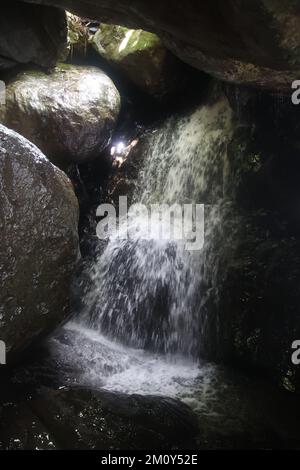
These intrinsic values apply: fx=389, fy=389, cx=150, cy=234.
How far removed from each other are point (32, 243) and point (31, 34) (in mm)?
4324

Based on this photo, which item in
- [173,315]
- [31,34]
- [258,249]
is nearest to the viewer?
[258,249]

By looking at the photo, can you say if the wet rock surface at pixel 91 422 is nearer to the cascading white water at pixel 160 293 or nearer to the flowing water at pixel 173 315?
the flowing water at pixel 173 315

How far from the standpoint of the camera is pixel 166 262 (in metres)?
5.79

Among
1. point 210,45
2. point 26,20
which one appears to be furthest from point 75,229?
point 26,20

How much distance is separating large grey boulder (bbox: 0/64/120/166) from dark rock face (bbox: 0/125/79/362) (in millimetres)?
2599

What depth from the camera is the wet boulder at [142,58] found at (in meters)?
7.09

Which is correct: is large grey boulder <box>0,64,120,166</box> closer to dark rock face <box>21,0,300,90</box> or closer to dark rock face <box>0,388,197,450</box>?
dark rock face <box>21,0,300,90</box>

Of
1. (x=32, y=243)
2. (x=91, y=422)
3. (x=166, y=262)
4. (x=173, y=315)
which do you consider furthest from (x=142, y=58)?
(x=91, y=422)

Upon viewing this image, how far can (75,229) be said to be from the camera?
4.00 metres

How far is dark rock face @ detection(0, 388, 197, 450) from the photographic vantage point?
296 centimetres

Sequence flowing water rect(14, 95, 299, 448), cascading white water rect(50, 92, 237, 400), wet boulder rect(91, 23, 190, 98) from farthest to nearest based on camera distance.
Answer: wet boulder rect(91, 23, 190, 98) → cascading white water rect(50, 92, 237, 400) → flowing water rect(14, 95, 299, 448)

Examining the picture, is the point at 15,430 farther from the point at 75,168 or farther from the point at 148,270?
the point at 75,168

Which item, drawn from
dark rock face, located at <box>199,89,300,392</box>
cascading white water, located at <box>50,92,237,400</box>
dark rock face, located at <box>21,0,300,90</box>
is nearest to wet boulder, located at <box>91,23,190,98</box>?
cascading white water, located at <box>50,92,237,400</box>

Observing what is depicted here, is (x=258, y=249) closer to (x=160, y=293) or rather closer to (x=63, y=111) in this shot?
(x=160, y=293)
